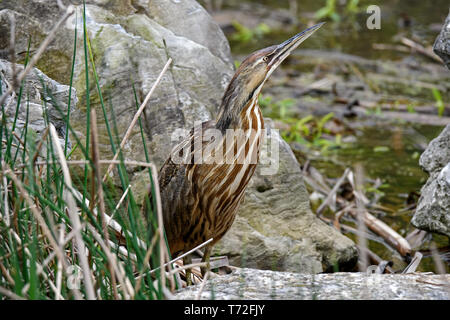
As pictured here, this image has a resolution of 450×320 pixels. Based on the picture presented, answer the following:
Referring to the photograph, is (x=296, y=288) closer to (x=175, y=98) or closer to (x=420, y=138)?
(x=175, y=98)

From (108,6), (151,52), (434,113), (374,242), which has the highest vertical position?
(108,6)

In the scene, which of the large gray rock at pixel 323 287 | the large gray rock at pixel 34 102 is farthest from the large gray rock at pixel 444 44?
the large gray rock at pixel 34 102

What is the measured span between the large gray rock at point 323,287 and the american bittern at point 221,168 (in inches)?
25.3

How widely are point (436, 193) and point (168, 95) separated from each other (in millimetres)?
1427

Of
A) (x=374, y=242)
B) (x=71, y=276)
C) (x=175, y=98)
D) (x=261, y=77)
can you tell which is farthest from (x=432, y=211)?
(x=71, y=276)

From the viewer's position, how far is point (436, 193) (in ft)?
11.5

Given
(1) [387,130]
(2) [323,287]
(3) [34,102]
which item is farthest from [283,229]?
(1) [387,130]

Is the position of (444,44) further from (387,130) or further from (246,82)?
(387,130)

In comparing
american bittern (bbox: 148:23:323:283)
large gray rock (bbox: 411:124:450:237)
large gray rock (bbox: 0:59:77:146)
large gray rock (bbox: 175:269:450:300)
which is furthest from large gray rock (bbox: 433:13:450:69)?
large gray rock (bbox: 0:59:77:146)

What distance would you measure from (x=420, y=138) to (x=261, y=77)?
282 cm

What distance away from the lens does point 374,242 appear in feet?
14.0

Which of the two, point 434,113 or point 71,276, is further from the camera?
point 434,113

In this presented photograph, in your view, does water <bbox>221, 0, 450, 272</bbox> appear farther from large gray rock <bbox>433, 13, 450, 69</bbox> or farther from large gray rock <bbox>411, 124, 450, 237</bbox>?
large gray rock <bbox>433, 13, 450, 69</bbox>

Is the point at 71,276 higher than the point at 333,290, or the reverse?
the point at 71,276
